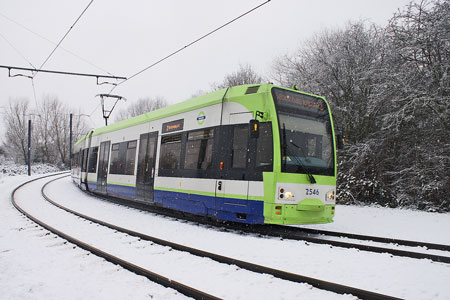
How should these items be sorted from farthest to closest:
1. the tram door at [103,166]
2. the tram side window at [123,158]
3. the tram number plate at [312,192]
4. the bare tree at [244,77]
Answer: the bare tree at [244,77], the tram door at [103,166], the tram side window at [123,158], the tram number plate at [312,192]

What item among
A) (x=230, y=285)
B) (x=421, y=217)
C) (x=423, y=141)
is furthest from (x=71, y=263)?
(x=423, y=141)

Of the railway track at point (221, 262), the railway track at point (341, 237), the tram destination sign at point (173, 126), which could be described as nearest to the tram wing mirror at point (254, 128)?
the railway track at point (341, 237)

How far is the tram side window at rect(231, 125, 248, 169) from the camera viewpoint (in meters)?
7.58

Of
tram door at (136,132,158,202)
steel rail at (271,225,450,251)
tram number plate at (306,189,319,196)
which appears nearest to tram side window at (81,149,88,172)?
tram door at (136,132,158,202)

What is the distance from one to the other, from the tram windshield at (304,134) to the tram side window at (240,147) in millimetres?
859

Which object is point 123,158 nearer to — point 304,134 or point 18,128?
point 304,134

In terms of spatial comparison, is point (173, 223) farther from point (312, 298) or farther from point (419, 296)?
point (419, 296)

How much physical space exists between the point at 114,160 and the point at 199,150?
7132 millimetres

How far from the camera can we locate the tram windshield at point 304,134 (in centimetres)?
729

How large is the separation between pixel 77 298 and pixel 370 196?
1416 centimetres

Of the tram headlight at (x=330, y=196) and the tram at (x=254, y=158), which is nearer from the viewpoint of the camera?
the tram at (x=254, y=158)

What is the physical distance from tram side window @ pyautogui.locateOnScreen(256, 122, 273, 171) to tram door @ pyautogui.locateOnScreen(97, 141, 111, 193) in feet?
33.7

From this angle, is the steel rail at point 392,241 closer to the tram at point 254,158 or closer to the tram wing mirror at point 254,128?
the tram at point 254,158

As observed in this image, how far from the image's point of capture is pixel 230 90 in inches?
328
